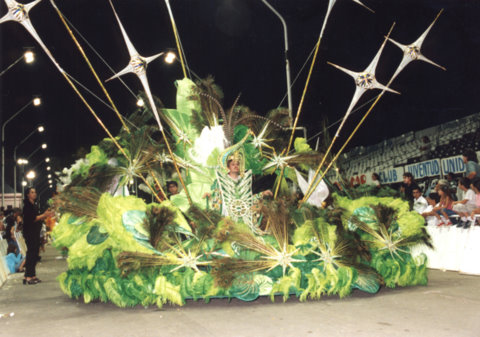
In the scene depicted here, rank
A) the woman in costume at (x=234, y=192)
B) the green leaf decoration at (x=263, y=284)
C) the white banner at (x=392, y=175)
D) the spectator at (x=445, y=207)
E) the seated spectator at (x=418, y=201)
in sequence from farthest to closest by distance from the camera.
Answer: the white banner at (x=392, y=175) → the seated spectator at (x=418, y=201) → the spectator at (x=445, y=207) → the woman in costume at (x=234, y=192) → the green leaf decoration at (x=263, y=284)

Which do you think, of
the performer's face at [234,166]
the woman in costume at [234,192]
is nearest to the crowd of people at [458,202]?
the woman in costume at [234,192]

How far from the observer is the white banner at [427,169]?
53.3 ft

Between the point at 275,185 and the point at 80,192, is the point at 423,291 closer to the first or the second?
the point at 275,185

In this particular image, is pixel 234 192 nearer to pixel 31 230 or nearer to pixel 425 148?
pixel 31 230

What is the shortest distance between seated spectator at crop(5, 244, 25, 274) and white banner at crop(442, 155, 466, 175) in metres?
11.9

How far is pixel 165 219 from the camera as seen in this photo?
275 inches

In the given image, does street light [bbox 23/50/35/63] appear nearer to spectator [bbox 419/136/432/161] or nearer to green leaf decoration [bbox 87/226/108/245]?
green leaf decoration [bbox 87/226/108/245]

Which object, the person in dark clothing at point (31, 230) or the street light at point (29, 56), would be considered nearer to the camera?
the person in dark clothing at point (31, 230)

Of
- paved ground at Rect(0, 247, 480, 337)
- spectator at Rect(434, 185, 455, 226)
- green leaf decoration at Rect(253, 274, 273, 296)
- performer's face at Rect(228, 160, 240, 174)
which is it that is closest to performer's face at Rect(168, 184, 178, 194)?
performer's face at Rect(228, 160, 240, 174)

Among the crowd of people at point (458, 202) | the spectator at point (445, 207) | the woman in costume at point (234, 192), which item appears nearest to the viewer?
the woman in costume at point (234, 192)

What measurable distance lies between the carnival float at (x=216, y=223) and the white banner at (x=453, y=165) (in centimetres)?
714

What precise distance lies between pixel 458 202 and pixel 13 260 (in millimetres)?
10654

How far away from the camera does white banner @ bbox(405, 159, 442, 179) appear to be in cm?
1625

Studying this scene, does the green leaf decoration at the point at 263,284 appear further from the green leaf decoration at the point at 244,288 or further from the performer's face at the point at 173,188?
the performer's face at the point at 173,188
